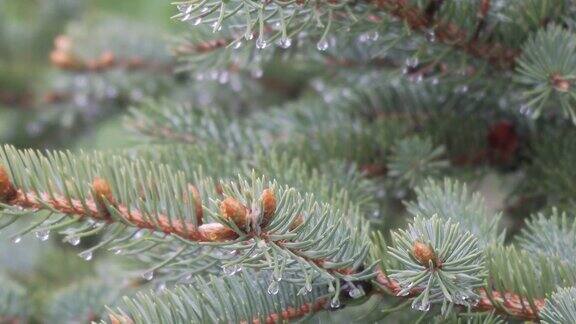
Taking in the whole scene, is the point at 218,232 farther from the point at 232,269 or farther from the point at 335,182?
the point at 335,182

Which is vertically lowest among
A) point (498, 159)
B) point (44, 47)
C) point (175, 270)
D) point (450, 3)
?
point (498, 159)

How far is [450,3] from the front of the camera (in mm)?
851

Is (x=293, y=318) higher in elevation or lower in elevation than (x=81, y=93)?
lower

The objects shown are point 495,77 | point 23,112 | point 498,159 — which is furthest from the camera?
point 23,112

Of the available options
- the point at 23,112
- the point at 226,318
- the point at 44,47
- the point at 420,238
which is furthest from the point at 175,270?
the point at 44,47

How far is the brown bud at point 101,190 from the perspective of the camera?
0.71 meters

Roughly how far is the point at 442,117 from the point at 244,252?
482mm

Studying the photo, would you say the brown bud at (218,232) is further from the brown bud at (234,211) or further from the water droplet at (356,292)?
the water droplet at (356,292)

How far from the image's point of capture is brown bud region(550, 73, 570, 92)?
840 mm

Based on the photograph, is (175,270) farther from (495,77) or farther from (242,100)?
(242,100)

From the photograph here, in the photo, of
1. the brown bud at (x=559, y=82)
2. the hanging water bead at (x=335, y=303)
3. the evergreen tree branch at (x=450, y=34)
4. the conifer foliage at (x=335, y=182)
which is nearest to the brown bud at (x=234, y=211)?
the conifer foliage at (x=335, y=182)

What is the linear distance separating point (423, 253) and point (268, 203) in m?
0.14

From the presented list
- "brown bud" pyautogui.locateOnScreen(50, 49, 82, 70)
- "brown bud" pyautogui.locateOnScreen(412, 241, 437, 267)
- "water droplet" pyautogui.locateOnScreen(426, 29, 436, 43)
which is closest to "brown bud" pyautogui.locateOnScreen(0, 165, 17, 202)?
"brown bud" pyautogui.locateOnScreen(412, 241, 437, 267)

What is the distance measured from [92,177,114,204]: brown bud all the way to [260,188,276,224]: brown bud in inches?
6.1
